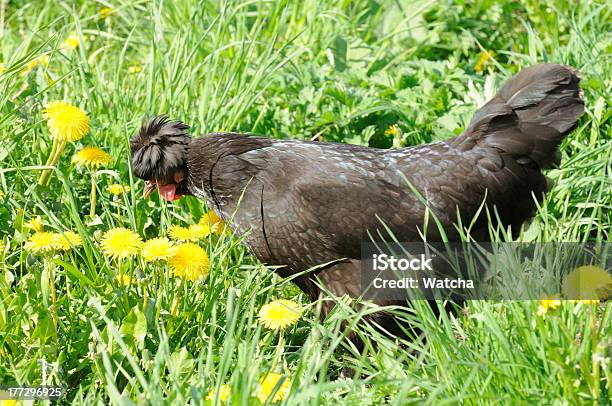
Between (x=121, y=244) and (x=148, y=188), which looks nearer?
(x=121, y=244)

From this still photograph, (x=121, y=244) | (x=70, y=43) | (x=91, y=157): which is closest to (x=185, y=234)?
(x=121, y=244)

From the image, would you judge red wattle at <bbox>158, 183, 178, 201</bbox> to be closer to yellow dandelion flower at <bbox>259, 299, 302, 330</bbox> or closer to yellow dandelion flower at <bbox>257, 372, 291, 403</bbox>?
yellow dandelion flower at <bbox>259, 299, 302, 330</bbox>

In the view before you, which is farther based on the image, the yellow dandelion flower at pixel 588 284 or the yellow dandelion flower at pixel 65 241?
the yellow dandelion flower at pixel 65 241

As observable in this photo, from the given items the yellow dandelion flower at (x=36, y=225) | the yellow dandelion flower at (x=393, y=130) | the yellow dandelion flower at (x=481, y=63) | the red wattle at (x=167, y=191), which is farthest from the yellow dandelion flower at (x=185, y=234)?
the yellow dandelion flower at (x=481, y=63)

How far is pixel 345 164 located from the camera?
356cm

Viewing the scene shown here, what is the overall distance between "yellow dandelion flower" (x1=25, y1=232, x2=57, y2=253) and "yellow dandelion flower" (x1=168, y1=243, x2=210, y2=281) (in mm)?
405

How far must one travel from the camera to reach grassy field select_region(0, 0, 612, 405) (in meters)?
2.55

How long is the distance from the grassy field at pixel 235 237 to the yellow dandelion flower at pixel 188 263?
0.12m

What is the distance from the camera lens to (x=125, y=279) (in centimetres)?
319

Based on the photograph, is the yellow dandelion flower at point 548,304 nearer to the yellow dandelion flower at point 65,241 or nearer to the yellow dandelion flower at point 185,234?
the yellow dandelion flower at point 185,234

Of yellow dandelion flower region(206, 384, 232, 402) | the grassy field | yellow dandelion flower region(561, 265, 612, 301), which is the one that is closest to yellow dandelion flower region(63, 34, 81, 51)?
the grassy field

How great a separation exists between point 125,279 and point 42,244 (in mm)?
364

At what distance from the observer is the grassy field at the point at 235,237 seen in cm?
255

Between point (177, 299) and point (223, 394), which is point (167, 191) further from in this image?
point (223, 394)
